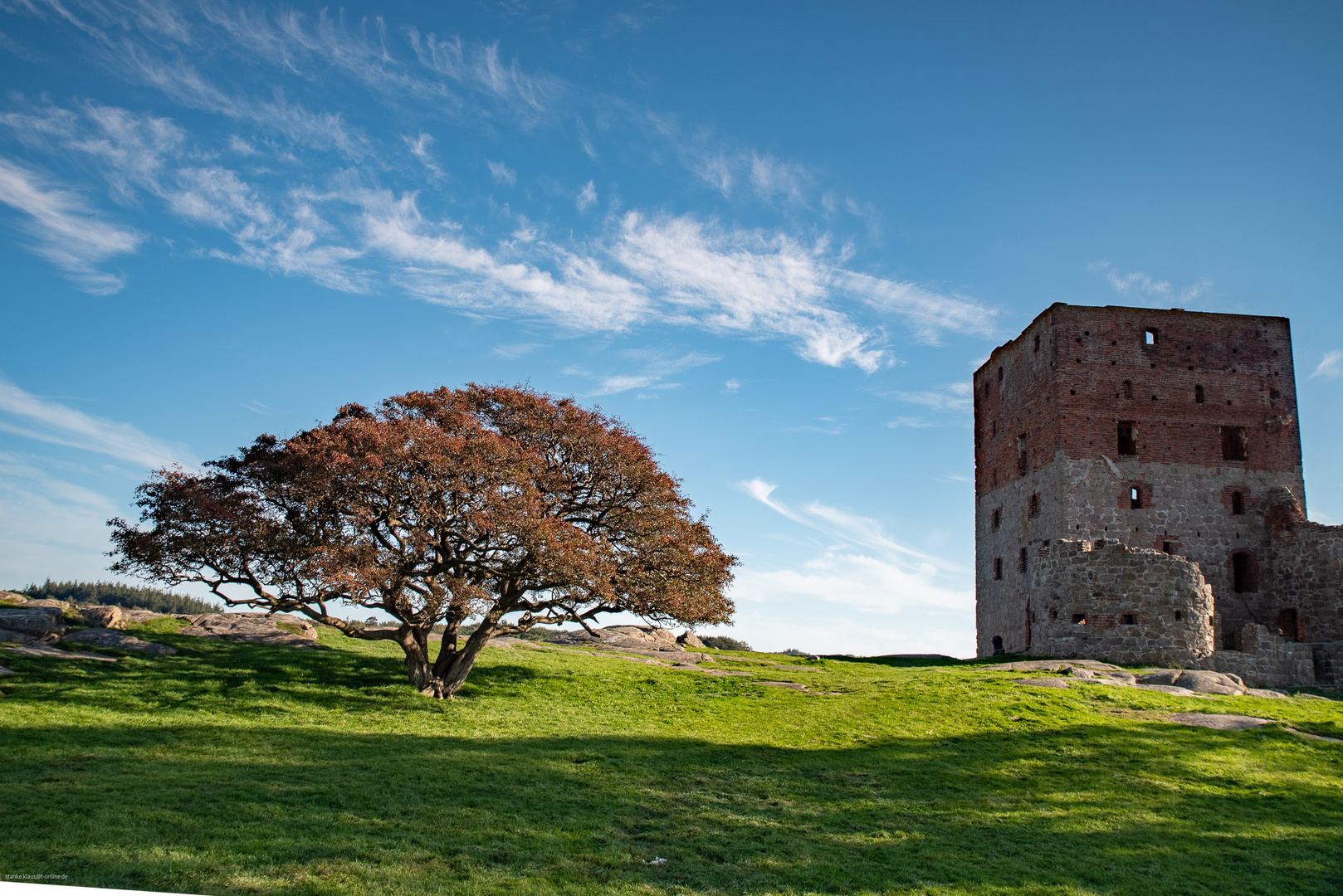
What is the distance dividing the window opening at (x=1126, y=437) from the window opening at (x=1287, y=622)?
1000 cm

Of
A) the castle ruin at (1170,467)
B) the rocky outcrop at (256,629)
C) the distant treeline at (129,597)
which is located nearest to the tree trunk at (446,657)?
the rocky outcrop at (256,629)

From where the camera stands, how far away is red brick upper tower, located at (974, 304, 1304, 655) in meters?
39.8

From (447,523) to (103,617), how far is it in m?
18.4

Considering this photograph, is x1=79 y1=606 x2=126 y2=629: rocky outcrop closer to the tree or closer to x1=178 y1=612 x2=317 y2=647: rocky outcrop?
x1=178 y1=612 x2=317 y2=647: rocky outcrop

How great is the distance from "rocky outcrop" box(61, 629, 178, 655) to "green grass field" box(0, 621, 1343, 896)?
2.79 metres

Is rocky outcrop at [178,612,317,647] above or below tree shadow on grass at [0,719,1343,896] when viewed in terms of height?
above

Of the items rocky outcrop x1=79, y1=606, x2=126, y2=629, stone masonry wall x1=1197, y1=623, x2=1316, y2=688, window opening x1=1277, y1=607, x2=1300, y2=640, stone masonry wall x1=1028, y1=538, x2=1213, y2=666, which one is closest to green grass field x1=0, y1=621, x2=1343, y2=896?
stone masonry wall x1=1028, y1=538, x2=1213, y2=666

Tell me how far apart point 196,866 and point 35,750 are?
8144 millimetres

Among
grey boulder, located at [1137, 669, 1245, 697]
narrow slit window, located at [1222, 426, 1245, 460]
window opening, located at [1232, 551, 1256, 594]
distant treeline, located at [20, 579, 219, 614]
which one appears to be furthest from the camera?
distant treeline, located at [20, 579, 219, 614]

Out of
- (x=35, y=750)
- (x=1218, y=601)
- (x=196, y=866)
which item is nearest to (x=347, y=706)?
(x=35, y=750)

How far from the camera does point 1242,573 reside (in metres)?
40.7

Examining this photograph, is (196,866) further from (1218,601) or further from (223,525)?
Answer: (1218,601)

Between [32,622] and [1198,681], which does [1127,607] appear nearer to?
[1198,681]

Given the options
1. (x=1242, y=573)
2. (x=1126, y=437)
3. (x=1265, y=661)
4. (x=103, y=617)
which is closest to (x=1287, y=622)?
(x=1242, y=573)
